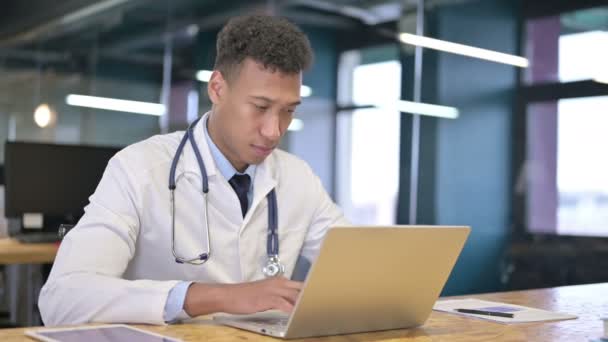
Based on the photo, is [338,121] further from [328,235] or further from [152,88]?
[328,235]

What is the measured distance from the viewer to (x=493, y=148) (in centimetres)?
497

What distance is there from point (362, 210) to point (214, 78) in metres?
3.60

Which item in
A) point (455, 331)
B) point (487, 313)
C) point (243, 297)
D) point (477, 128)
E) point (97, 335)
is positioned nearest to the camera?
point (97, 335)

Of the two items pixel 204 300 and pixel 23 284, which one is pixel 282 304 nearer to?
pixel 204 300

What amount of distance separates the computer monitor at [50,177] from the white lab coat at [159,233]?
160 cm

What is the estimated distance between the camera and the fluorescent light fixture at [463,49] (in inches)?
193

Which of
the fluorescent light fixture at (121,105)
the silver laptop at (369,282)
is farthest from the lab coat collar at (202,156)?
the fluorescent light fixture at (121,105)

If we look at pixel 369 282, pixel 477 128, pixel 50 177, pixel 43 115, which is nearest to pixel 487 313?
pixel 369 282

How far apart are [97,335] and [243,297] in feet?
0.82

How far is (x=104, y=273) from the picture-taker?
1.55m

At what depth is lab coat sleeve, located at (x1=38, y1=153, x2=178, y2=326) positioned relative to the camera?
1454 millimetres

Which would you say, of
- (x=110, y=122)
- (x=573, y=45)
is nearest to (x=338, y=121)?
(x=573, y=45)

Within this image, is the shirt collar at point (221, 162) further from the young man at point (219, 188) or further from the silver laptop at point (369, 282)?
the silver laptop at point (369, 282)

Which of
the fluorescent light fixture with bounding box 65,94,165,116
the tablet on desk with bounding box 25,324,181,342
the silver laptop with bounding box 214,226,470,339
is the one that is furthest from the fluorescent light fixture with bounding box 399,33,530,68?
the tablet on desk with bounding box 25,324,181,342
